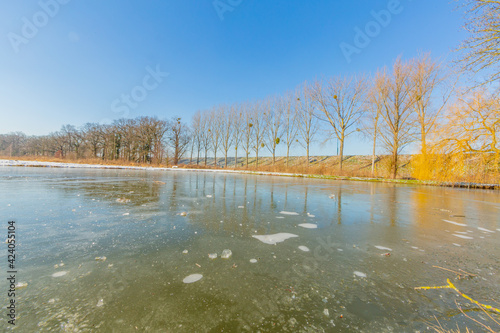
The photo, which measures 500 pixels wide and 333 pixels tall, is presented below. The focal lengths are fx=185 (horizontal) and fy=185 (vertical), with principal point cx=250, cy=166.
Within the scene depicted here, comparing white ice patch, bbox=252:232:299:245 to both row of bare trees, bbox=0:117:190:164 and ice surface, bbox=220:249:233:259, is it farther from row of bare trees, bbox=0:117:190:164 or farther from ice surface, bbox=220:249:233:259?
row of bare trees, bbox=0:117:190:164

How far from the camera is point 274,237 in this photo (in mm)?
2645

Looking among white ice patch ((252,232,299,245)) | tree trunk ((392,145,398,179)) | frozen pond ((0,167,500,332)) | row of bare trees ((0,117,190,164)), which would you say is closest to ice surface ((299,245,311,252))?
frozen pond ((0,167,500,332))

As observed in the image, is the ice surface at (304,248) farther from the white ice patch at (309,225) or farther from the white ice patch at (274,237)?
the white ice patch at (309,225)

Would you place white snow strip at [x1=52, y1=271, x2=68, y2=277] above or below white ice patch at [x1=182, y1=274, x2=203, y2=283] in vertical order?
above

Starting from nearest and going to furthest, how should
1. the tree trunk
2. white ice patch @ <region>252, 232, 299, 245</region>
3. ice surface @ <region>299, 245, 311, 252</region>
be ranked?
ice surface @ <region>299, 245, 311, 252</region>, white ice patch @ <region>252, 232, 299, 245</region>, the tree trunk

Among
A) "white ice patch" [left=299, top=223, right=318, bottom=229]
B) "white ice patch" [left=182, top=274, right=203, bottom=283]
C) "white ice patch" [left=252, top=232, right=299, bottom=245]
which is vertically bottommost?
"white ice patch" [left=252, top=232, right=299, bottom=245]

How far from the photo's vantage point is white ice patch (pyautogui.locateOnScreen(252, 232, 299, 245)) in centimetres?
249

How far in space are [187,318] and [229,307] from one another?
27 centimetres

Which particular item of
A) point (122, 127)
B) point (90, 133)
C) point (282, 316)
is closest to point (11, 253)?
point (282, 316)

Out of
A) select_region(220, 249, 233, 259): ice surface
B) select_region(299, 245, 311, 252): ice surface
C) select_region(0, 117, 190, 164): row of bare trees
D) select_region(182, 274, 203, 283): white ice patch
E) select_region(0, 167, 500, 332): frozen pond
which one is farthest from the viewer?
select_region(0, 117, 190, 164): row of bare trees

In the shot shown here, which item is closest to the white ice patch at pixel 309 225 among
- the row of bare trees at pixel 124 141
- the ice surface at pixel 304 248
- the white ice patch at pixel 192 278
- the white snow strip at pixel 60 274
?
the ice surface at pixel 304 248

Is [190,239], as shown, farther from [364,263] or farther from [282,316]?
[364,263]

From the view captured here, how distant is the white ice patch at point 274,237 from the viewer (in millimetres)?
2488

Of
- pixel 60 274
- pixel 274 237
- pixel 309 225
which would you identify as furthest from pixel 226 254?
pixel 309 225
